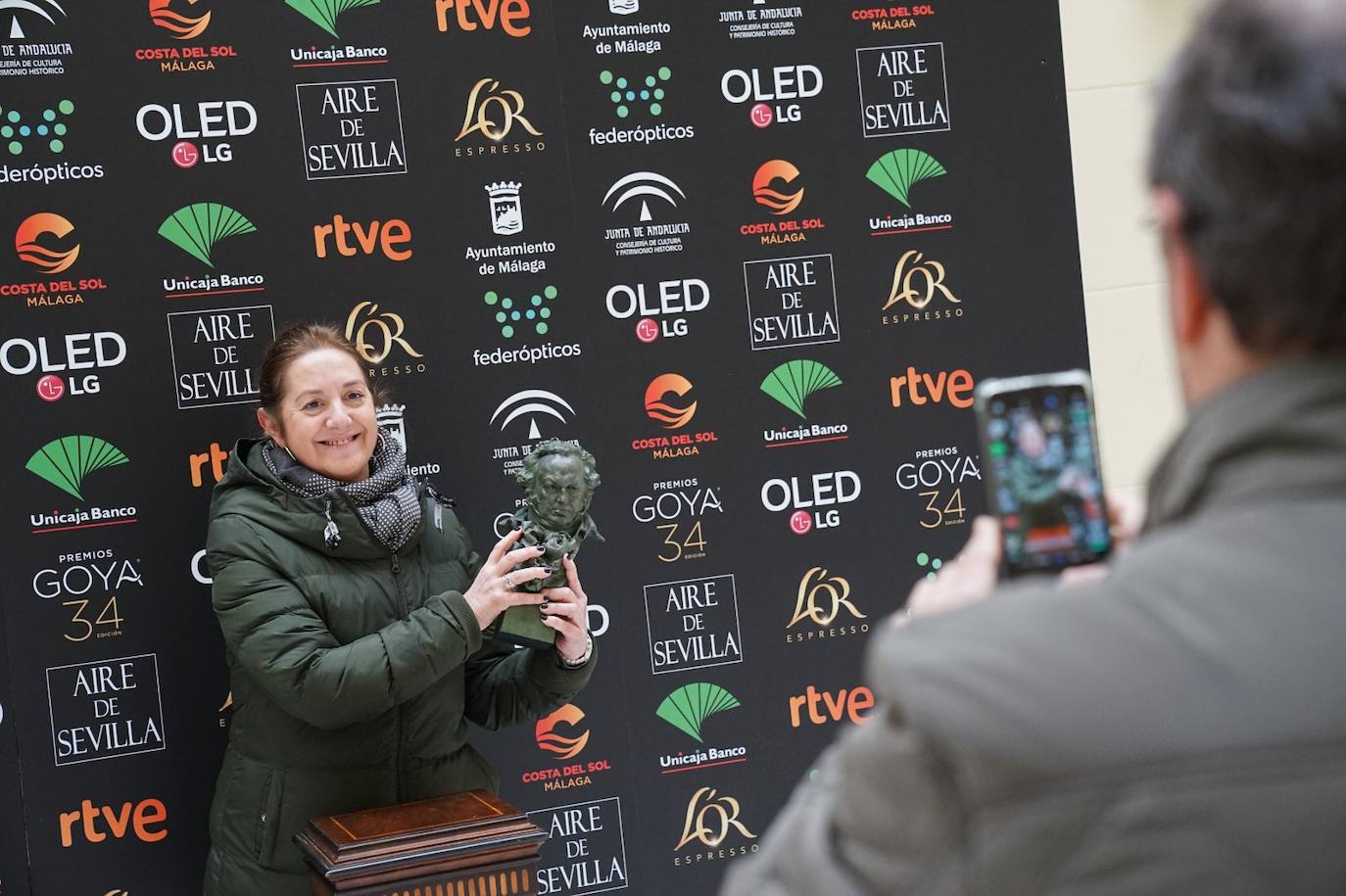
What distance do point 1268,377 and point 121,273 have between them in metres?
3.41

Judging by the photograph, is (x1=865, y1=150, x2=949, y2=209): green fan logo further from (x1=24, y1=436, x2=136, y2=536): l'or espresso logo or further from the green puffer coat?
(x1=24, y1=436, x2=136, y2=536): l'or espresso logo

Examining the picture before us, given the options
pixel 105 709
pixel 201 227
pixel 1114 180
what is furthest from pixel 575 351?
pixel 1114 180

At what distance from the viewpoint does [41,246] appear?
142 inches

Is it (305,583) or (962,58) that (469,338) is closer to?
(305,583)

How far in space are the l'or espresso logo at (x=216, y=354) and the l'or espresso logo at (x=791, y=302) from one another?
1.43 meters

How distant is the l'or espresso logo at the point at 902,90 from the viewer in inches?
168

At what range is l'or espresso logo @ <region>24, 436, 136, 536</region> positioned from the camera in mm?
3594

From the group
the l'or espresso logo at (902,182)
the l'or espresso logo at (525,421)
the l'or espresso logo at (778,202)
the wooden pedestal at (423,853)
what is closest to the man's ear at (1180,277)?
the wooden pedestal at (423,853)

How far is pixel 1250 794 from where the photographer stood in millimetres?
780

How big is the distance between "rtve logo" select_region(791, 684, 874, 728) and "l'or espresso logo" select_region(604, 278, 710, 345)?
1.19m

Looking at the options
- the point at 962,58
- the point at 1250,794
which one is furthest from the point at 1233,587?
the point at 962,58

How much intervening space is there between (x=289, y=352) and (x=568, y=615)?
0.93m

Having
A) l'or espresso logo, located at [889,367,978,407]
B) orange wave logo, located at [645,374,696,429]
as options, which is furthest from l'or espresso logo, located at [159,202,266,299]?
l'or espresso logo, located at [889,367,978,407]

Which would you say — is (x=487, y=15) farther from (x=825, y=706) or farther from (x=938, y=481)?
(x=825, y=706)
